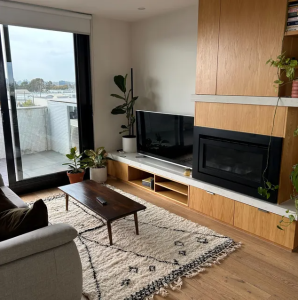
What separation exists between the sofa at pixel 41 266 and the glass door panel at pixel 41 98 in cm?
263

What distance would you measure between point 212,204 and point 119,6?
263 centimetres

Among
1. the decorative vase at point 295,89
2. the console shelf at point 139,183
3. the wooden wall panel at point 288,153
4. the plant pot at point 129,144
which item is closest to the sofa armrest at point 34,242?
the wooden wall panel at point 288,153

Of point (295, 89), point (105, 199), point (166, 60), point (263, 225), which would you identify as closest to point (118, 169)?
point (105, 199)

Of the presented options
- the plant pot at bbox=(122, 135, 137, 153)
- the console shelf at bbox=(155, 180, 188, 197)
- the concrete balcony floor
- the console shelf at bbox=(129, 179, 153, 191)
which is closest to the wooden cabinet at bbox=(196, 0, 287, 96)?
the console shelf at bbox=(155, 180, 188, 197)

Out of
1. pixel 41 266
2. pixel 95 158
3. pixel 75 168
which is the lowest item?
pixel 75 168

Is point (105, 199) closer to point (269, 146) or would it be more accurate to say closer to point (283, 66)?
point (269, 146)

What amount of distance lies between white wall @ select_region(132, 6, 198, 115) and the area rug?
1654mm

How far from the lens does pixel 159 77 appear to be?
14.0 ft

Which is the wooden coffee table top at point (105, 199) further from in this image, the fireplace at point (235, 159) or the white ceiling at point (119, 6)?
the white ceiling at point (119, 6)

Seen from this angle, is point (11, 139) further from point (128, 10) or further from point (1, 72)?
point (128, 10)

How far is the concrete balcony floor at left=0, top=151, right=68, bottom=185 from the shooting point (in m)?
3.98

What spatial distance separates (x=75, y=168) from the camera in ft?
13.7

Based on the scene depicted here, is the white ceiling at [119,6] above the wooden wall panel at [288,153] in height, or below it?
above

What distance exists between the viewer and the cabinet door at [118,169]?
14.1 feet
